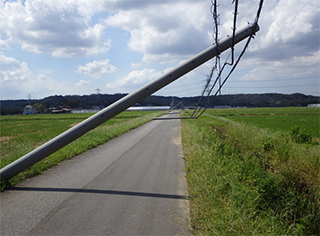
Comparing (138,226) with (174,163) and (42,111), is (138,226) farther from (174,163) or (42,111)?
(42,111)

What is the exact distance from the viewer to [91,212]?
4891 mm

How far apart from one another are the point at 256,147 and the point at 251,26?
7167 millimetres

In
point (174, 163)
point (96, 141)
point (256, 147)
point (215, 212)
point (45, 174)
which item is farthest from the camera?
point (96, 141)

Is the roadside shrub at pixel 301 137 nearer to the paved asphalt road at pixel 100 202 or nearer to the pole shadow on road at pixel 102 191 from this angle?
the paved asphalt road at pixel 100 202

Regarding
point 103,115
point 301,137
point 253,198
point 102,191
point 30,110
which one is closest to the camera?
point 253,198

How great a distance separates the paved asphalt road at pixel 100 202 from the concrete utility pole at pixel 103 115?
0.58m

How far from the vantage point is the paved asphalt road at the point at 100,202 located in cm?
430

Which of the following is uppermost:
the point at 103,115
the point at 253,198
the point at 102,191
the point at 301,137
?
the point at 103,115

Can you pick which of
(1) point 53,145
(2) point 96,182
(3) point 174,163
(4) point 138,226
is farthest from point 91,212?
(3) point 174,163

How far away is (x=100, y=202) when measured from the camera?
537cm

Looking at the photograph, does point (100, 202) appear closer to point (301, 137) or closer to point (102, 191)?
point (102, 191)

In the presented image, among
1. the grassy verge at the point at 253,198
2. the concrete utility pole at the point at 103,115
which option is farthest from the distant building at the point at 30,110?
the grassy verge at the point at 253,198

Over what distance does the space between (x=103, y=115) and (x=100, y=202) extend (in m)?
2.19

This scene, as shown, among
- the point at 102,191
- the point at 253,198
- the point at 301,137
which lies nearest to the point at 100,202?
the point at 102,191
